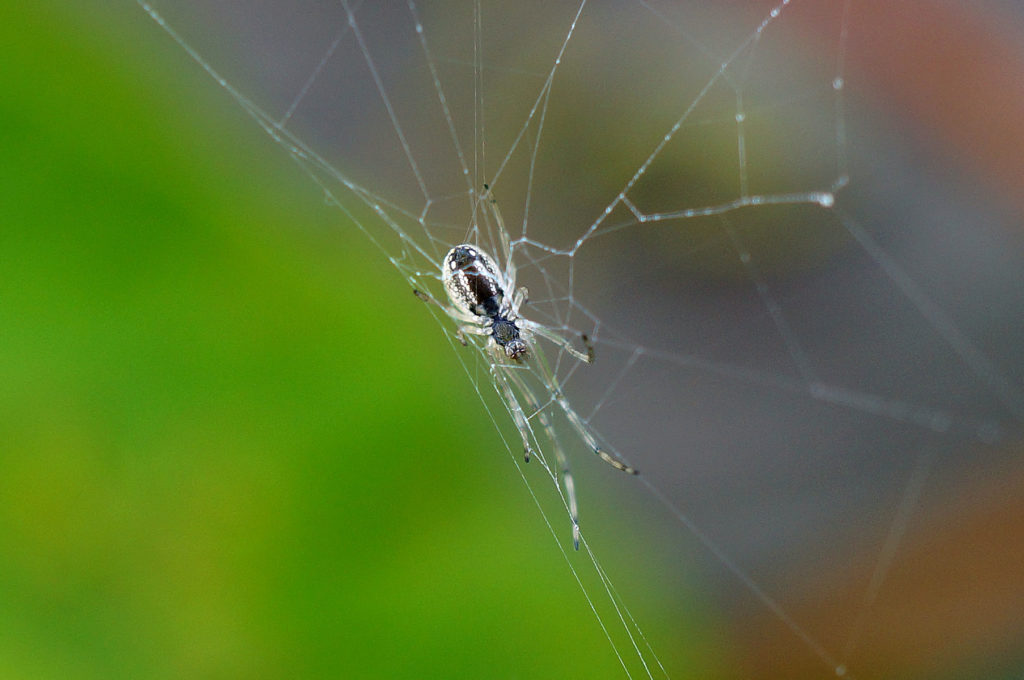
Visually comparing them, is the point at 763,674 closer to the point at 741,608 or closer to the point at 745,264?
the point at 741,608

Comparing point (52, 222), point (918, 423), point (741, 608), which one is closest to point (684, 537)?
point (741, 608)

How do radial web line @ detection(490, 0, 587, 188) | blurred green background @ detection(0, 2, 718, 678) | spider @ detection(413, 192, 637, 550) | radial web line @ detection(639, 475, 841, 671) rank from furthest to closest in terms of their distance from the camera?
radial web line @ detection(490, 0, 587, 188) < radial web line @ detection(639, 475, 841, 671) < spider @ detection(413, 192, 637, 550) < blurred green background @ detection(0, 2, 718, 678)

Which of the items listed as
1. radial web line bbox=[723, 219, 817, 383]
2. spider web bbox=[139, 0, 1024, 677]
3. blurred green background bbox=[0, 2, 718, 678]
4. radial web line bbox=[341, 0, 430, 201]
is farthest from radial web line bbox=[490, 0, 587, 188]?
blurred green background bbox=[0, 2, 718, 678]

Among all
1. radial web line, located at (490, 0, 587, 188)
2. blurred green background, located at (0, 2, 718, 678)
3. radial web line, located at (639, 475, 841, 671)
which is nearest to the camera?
blurred green background, located at (0, 2, 718, 678)

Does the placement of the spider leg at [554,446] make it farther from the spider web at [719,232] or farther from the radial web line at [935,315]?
the radial web line at [935,315]

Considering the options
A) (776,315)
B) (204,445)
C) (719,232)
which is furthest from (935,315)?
(204,445)

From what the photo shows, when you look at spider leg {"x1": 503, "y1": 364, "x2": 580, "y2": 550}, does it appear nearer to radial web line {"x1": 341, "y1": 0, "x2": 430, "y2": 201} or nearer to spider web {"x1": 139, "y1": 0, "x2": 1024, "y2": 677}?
spider web {"x1": 139, "y1": 0, "x2": 1024, "y2": 677}
